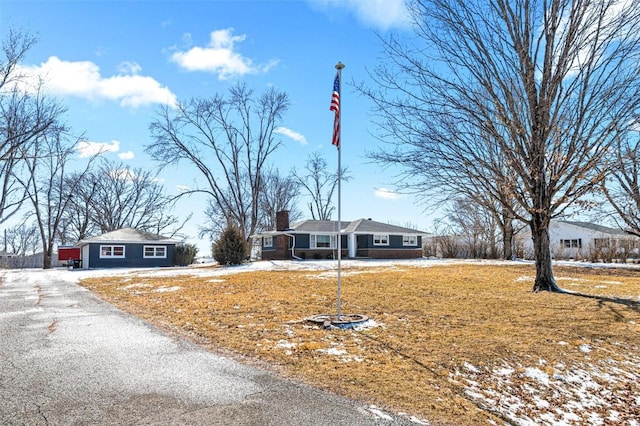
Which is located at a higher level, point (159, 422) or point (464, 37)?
point (464, 37)

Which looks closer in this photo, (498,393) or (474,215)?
(498,393)

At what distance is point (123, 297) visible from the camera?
11789mm

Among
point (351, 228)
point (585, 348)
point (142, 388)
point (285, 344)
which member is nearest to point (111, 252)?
point (351, 228)

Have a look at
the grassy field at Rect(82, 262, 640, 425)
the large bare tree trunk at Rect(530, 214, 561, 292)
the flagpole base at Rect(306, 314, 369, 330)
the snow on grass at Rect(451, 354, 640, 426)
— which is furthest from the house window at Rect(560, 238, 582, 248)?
the snow on grass at Rect(451, 354, 640, 426)

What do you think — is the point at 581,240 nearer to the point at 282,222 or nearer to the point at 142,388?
the point at 282,222

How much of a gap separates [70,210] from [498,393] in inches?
1816

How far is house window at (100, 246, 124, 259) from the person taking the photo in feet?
100

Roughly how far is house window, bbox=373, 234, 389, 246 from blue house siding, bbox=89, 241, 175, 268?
17.1 metres

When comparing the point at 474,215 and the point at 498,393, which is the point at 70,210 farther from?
the point at 498,393

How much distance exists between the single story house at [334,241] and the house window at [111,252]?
1069 centimetres

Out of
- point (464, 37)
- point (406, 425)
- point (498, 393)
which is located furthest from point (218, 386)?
point (464, 37)

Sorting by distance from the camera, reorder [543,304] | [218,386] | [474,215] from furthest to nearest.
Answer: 1. [474,215]
2. [543,304]
3. [218,386]

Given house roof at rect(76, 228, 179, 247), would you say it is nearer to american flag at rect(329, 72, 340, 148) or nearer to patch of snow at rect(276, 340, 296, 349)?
american flag at rect(329, 72, 340, 148)

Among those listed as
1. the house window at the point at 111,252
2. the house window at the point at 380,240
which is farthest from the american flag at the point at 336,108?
the house window at the point at 380,240
